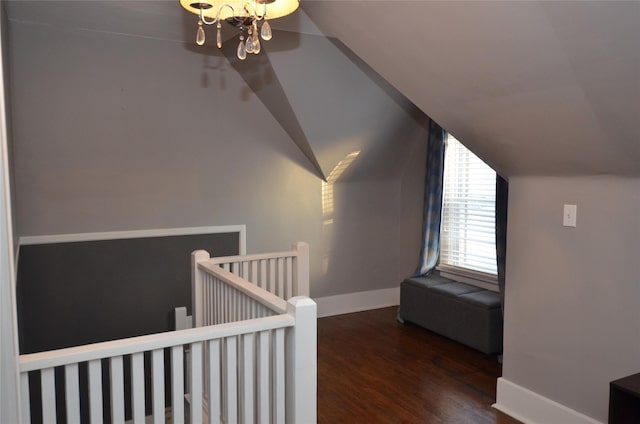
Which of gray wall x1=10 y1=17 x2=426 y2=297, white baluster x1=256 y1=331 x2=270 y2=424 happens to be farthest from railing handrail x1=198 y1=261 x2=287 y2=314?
gray wall x1=10 y1=17 x2=426 y2=297

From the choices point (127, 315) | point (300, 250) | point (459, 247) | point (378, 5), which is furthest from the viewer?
point (459, 247)

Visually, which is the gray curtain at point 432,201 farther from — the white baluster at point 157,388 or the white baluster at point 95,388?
the white baluster at point 95,388

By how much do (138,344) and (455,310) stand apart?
2.96m

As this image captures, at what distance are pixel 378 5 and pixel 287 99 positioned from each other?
1.70 meters

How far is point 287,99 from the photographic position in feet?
12.4

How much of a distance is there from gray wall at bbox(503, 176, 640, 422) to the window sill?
4.21ft

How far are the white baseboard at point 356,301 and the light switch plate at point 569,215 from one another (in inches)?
102

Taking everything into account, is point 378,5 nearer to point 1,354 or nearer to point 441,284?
point 1,354

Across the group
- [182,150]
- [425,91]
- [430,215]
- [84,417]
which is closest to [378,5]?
[425,91]

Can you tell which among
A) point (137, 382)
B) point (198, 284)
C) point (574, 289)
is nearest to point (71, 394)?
point (137, 382)

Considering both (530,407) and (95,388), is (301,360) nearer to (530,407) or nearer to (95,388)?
(95,388)

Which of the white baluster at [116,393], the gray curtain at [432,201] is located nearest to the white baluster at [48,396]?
the white baluster at [116,393]

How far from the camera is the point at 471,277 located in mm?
4430

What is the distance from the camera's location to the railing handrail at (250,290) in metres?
1.88
